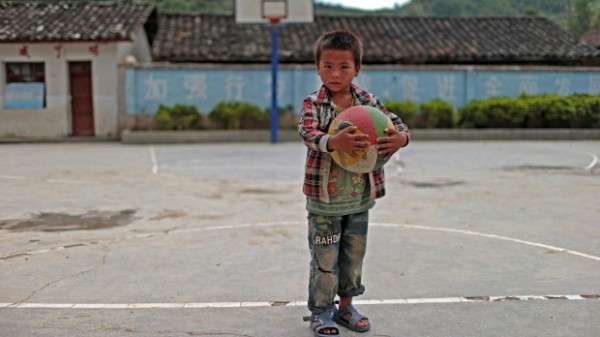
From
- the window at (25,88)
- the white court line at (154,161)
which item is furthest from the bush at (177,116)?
the window at (25,88)

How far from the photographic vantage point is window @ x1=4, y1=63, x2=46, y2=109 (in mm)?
19750

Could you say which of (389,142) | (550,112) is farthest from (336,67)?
(550,112)

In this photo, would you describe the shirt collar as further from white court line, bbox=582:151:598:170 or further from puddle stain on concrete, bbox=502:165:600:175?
white court line, bbox=582:151:598:170

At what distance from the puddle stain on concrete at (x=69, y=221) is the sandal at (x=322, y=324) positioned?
376cm

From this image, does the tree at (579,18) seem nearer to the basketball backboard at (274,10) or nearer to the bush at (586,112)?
the bush at (586,112)

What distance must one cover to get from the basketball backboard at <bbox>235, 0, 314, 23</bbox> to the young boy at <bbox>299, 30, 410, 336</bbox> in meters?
14.9

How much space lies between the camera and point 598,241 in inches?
223

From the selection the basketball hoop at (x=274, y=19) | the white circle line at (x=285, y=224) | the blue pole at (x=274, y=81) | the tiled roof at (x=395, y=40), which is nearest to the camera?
the white circle line at (x=285, y=224)

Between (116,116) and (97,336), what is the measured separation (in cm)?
1738

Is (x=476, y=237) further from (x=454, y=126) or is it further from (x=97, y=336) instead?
(x=454, y=126)

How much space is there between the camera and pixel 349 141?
3.06 meters

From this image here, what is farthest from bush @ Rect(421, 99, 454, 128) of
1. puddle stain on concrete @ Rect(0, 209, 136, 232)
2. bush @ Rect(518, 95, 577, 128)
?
puddle stain on concrete @ Rect(0, 209, 136, 232)

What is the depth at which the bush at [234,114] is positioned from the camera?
19219 millimetres

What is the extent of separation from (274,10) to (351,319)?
15.3 metres
